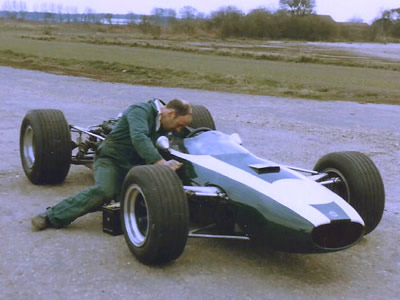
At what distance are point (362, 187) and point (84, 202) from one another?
2546 mm

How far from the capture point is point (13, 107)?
46.8ft

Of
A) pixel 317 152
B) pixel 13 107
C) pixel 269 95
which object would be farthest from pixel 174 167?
pixel 269 95

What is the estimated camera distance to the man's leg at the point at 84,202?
5832mm

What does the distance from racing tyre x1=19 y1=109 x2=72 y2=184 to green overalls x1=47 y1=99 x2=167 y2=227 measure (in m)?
0.96

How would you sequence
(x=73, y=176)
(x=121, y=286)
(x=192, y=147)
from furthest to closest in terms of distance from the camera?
(x=73, y=176)
(x=192, y=147)
(x=121, y=286)

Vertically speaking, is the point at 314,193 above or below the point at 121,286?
above

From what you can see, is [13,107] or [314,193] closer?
[314,193]

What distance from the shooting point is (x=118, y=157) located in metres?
6.27

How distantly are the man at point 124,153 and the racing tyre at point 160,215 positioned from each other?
0.52 metres

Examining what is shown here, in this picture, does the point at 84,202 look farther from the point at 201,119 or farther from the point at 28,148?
the point at 201,119

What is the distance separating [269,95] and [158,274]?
14.6 metres

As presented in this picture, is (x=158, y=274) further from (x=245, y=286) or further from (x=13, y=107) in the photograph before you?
(x=13, y=107)

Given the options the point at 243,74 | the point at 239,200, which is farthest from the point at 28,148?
the point at 243,74

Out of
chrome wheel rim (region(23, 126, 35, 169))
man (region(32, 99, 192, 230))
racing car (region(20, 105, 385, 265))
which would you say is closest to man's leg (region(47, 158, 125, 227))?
man (region(32, 99, 192, 230))
